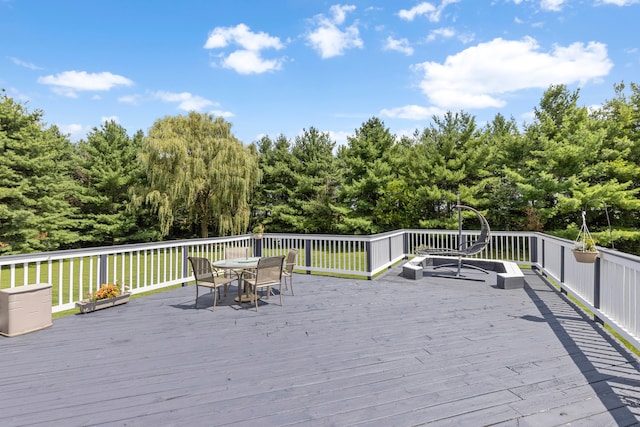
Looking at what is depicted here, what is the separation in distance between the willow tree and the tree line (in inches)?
2.2

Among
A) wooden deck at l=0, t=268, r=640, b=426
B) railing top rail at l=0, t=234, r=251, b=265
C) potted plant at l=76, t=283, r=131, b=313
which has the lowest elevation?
wooden deck at l=0, t=268, r=640, b=426

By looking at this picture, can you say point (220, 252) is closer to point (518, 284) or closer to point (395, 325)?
point (395, 325)

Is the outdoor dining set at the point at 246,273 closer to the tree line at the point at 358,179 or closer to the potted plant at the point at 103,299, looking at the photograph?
the potted plant at the point at 103,299

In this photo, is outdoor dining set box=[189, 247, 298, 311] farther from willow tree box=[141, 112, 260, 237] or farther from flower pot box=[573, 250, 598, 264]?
willow tree box=[141, 112, 260, 237]

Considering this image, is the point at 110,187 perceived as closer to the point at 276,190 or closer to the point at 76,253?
the point at 276,190

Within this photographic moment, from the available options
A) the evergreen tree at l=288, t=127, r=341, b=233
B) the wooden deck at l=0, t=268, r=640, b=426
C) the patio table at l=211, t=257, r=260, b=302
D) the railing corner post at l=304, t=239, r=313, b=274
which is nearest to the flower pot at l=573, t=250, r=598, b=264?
the wooden deck at l=0, t=268, r=640, b=426

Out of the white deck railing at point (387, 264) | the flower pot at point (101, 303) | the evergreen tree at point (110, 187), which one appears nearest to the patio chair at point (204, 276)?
the white deck railing at point (387, 264)

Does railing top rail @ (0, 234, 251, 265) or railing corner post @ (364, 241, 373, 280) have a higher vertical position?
railing top rail @ (0, 234, 251, 265)

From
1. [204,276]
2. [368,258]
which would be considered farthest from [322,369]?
[368,258]

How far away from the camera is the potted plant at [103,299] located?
445 cm

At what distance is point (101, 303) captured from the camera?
4.60 meters

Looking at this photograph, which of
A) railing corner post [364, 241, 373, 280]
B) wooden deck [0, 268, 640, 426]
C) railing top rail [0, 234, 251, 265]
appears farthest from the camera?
railing corner post [364, 241, 373, 280]

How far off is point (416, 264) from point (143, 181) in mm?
16841

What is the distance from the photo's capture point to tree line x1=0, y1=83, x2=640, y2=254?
13516 millimetres
